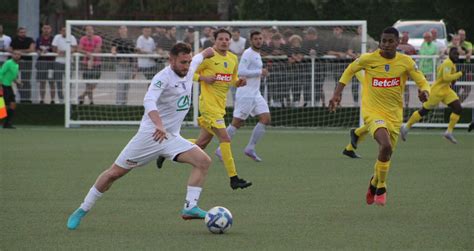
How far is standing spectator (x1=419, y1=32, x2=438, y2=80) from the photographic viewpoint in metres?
22.2

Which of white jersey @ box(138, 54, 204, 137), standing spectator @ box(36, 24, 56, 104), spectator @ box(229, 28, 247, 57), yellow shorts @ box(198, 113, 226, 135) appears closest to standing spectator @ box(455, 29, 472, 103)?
spectator @ box(229, 28, 247, 57)

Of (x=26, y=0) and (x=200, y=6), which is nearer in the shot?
(x=26, y=0)

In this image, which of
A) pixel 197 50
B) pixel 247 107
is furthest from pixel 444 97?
pixel 197 50

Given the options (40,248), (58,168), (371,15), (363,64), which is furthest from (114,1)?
(40,248)

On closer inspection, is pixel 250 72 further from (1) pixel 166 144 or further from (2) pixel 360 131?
(1) pixel 166 144

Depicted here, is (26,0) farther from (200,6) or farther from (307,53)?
(200,6)

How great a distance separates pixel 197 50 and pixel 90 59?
2345mm

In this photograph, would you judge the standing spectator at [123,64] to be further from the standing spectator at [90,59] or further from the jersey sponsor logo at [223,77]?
the jersey sponsor logo at [223,77]

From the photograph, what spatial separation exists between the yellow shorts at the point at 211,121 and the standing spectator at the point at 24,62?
34.3ft

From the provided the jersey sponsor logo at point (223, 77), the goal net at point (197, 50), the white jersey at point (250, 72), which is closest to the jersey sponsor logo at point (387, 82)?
the jersey sponsor logo at point (223, 77)

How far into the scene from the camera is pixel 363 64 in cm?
1114

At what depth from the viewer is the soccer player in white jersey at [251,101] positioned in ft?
50.9

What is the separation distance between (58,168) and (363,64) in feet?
16.8

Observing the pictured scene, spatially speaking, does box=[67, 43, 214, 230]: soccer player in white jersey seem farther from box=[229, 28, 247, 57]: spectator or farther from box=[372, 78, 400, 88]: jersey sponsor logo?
box=[229, 28, 247, 57]: spectator
